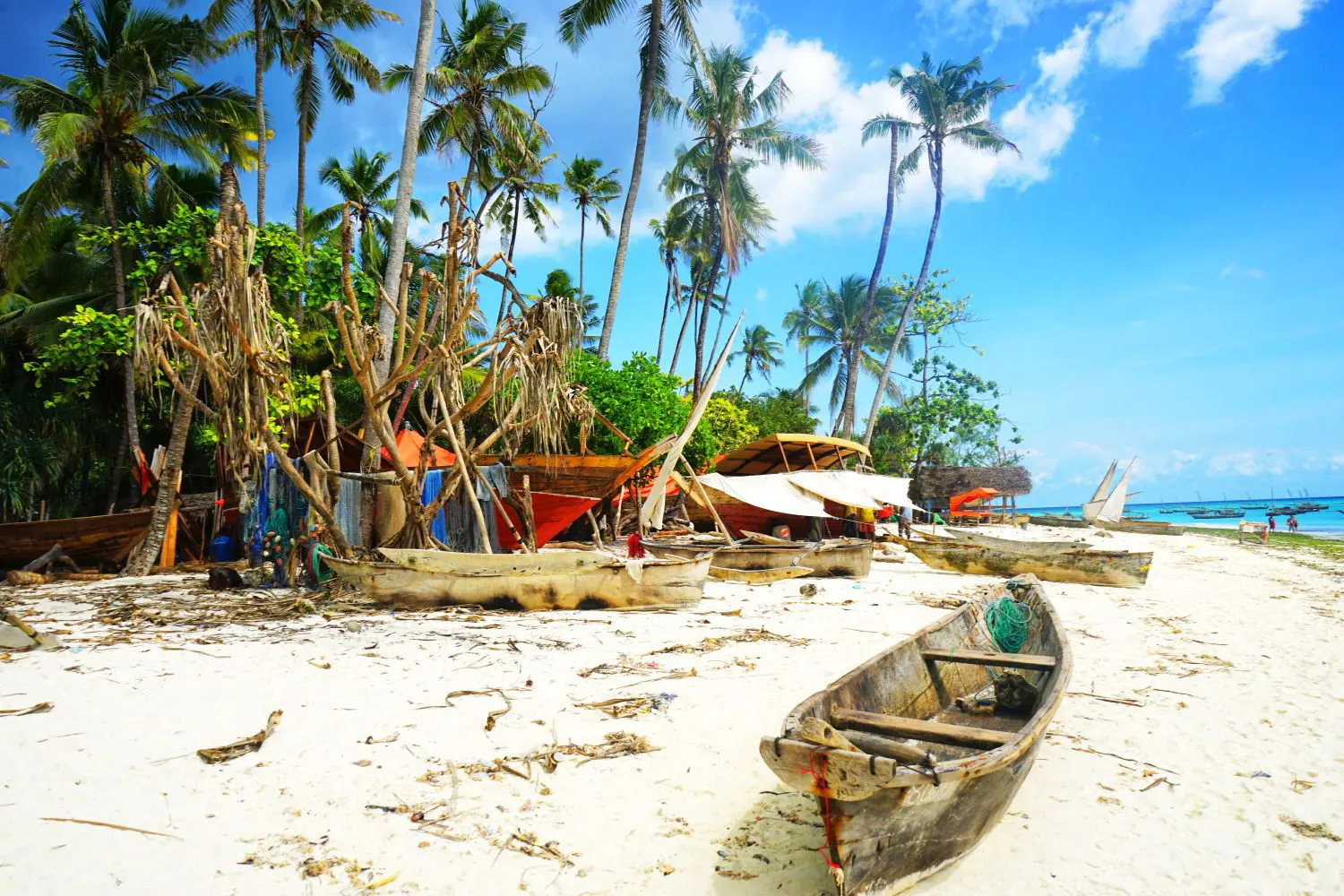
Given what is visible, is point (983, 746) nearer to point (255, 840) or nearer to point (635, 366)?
point (255, 840)

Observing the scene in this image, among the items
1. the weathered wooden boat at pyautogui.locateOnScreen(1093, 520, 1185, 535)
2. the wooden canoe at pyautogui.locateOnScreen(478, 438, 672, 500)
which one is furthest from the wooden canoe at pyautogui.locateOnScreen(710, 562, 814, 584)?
the weathered wooden boat at pyautogui.locateOnScreen(1093, 520, 1185, 535)

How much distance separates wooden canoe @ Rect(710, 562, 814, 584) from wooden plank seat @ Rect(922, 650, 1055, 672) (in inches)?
267

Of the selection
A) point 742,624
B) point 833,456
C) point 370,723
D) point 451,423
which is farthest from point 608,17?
point 370,723

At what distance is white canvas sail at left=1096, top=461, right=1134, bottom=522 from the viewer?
30328 mm

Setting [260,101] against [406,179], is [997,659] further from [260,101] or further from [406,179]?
[260,101]

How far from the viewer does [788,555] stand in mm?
12031

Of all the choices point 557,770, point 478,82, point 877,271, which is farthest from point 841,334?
point 557,770

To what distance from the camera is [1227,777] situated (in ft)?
13.4

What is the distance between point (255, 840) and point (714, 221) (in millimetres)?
28283

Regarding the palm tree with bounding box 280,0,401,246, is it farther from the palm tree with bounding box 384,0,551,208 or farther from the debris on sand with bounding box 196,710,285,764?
the debris on sand with bounding box 196,710,285,764

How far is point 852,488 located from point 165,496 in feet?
44.5

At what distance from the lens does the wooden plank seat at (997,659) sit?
15.4 ft

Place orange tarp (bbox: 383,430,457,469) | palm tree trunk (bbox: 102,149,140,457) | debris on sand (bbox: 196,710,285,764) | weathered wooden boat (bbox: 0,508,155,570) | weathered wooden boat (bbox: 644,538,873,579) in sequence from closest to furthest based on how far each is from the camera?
debris on sand (bbox: 196,710,285,764) < weathered wooden boat (bbox: 0,508,155,570) < weathered wooden boat (bbox: 644,538,873,579) < palm tree trunk (bbox: 102,149,140,457) < orange tarp (bbox: 383,430,457,469)

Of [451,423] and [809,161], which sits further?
[809,161]
